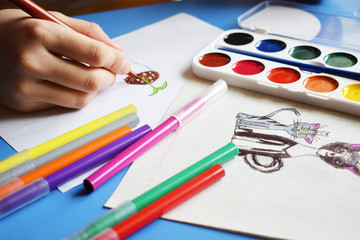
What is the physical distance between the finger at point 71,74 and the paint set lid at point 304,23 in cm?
37

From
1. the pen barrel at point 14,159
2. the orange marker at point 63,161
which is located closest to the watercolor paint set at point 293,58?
the orange marker at point 63,161

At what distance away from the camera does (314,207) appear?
0.44m

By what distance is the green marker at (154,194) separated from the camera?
1.30 ft

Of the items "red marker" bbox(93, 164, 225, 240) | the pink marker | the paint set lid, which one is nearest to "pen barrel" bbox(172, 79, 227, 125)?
the pink marker

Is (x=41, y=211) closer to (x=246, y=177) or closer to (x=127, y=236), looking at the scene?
(x=127, y=236)

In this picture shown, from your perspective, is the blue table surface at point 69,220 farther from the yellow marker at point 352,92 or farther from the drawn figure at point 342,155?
the yellow marker at point 352,92

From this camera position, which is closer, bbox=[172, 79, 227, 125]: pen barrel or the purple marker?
the purple marker

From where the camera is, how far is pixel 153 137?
0.52 meters

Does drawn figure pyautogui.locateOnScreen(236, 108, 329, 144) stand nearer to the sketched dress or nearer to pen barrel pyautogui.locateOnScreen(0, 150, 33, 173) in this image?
the sketched dress

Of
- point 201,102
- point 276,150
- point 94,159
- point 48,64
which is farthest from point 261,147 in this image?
point 48,64

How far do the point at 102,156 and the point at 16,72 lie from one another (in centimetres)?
20

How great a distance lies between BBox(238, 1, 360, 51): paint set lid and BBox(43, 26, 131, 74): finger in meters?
0.36

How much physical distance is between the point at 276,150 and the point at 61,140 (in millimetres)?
302

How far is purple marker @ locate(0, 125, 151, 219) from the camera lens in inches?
17.1
